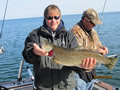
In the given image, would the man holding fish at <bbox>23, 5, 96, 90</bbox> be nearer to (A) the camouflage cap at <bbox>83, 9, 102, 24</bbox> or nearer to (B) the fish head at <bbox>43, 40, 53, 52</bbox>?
(B) the fish head at <bbox>43, 40, 53, 52</bbox>

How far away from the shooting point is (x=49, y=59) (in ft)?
10.2

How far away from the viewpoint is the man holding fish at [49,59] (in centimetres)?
304

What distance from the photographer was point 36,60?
119 inches

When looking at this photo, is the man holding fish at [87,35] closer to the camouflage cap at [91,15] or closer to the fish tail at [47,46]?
the camouflage cap at [91,15]

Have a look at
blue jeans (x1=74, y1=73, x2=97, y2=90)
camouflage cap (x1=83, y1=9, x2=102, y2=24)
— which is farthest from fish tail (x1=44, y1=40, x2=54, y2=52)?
camouflage cap (x1=83, y1=9, x2=102, y2=24)

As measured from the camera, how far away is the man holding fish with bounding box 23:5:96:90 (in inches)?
120

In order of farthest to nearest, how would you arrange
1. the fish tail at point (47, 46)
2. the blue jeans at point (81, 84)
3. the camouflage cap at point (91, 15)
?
the camouflage cap at point (91, 15)
the blue jeans at point (81, 84)
the fish tail at point (47, 46)

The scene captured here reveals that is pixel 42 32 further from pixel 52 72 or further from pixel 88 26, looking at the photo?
pixel 88 26

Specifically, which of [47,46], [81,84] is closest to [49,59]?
[47,46]

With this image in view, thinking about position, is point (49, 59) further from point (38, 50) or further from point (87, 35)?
point (87, 35)

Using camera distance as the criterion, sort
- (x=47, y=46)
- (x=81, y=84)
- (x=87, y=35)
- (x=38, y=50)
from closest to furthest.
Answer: (x=38, y=50) → (x=47, y=46) → (x=81, y=84) → (x=87, y=35)

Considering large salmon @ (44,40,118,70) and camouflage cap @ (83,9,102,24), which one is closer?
large salmon @ (44,40,118,70)

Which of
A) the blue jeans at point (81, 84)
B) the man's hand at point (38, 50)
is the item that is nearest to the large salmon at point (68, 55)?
the man's hand at point (38, 50)

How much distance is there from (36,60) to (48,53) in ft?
0.85
